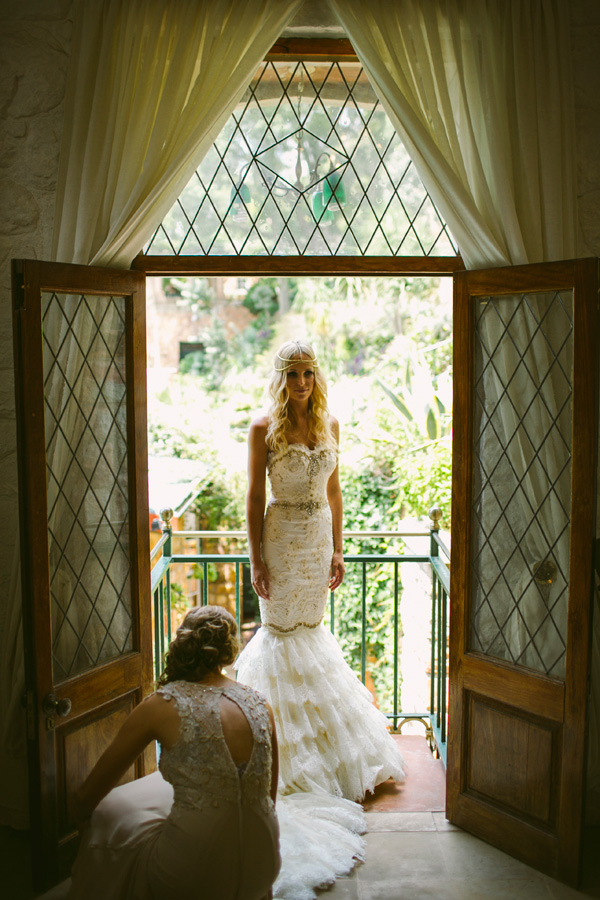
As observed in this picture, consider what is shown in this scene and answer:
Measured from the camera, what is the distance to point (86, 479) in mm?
2703

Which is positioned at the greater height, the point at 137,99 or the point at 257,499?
the point at 137,99

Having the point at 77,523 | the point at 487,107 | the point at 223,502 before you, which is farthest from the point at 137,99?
the point at 223,502

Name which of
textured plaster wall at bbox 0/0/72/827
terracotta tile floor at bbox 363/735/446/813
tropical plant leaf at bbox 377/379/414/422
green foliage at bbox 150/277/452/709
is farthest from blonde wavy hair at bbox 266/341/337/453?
tropical plant leaf at bbox 377/379/414/422

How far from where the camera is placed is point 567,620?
8.11ft

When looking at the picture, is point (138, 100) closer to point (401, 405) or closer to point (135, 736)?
point (135, 736)

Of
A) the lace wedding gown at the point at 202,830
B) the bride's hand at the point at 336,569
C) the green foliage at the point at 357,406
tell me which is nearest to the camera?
the lace wedding gown at the point at 202,830

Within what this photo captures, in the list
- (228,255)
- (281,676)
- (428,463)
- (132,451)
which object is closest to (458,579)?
(281,676)

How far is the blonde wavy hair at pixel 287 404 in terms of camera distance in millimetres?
3137

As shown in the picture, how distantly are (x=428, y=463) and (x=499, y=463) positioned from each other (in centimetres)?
332

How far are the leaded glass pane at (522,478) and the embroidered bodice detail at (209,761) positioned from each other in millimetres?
1172

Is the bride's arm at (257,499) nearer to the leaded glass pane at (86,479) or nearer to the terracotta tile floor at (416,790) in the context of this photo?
the leaded glass pane at (86,479)

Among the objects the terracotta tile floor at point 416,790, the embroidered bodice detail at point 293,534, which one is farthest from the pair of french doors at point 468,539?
the embroidered bodice detail at point 293,534

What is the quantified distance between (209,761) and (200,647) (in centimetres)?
29

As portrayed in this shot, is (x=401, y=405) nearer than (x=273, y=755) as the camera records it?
No
